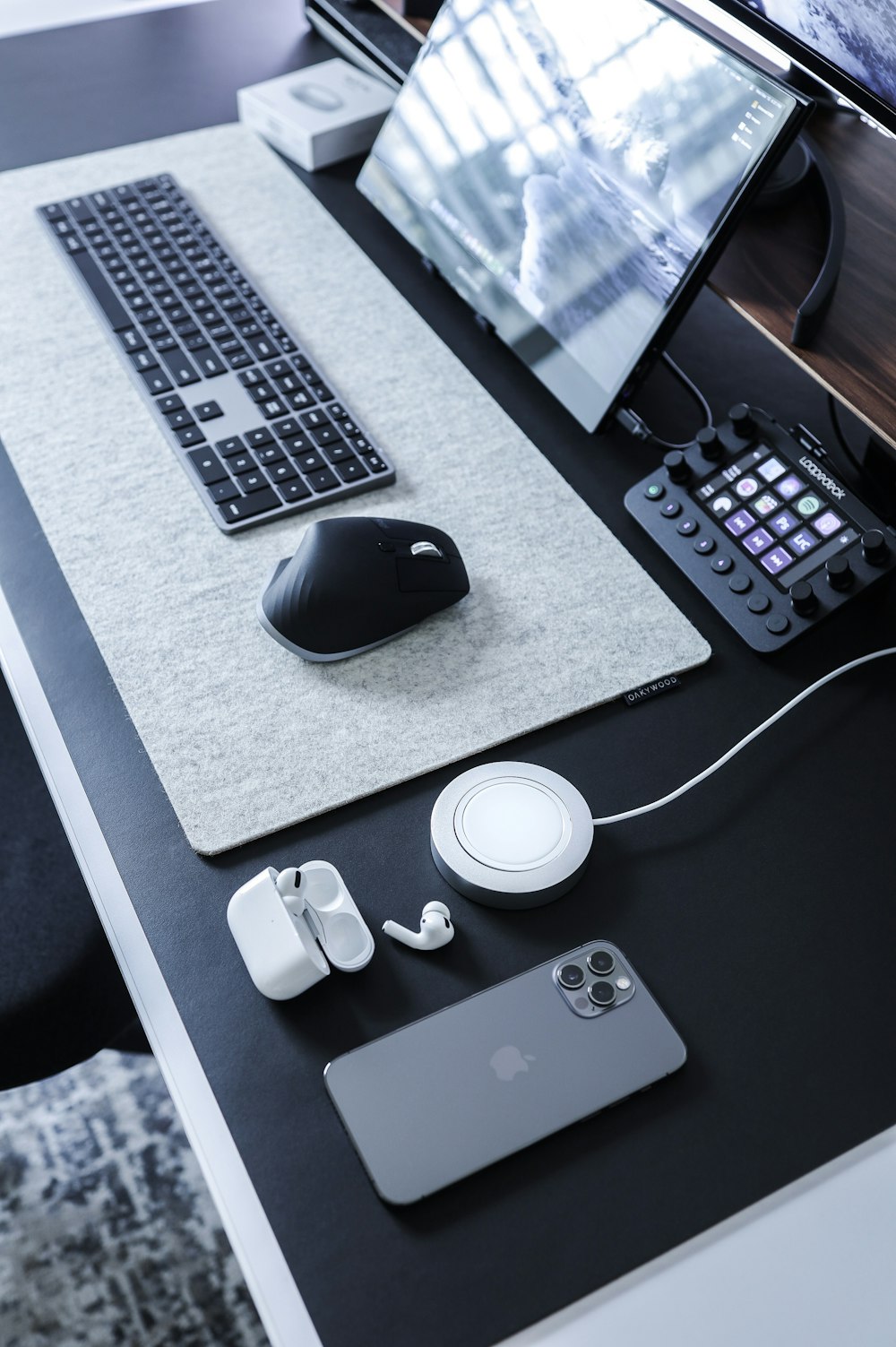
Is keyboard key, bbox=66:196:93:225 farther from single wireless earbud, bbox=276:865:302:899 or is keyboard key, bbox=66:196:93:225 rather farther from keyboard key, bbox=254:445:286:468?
single wireless earbud, bbox=276:865:302:899

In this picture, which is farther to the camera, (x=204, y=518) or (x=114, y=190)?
(x=114, y=190)

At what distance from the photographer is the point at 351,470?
87 cm

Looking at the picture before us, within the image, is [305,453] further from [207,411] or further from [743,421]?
[743,421]

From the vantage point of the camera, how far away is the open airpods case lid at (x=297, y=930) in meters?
0.61

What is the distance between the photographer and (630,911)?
0.68 metres

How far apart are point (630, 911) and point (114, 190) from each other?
0.87 m

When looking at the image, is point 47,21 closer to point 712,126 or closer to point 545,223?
point 545,223

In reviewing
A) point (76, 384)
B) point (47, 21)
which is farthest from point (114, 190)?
point (47, 21)

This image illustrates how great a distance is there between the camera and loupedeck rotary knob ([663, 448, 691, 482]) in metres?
0.86

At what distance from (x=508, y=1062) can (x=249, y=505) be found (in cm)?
46

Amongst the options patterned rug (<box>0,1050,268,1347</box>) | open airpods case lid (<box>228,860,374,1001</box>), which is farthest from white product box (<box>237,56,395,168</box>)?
patterned rug (<box>0,1050,268,1347</box>)

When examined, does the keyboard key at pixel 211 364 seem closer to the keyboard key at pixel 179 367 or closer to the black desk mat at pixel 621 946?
the keyboard key at pixel 179 367

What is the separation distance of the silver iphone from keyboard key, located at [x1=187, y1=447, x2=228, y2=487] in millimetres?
453

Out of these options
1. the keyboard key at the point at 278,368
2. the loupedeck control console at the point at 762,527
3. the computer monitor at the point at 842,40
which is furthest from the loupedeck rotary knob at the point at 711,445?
the keyboard key at the point at 278,368
